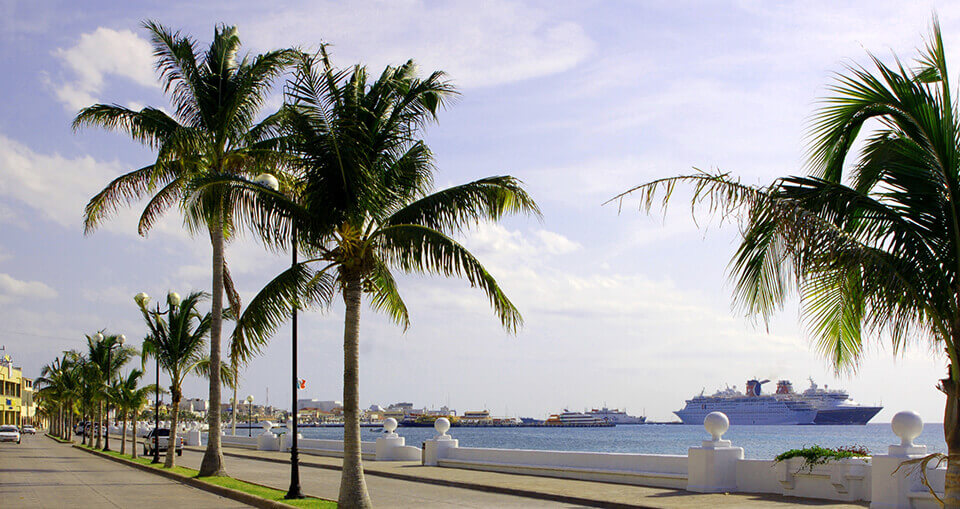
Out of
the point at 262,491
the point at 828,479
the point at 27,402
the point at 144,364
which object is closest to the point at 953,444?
the point at 828,479

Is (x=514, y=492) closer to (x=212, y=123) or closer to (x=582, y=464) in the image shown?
(x=582, y=464)

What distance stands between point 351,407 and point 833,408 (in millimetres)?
138681

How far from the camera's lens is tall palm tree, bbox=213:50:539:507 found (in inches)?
546

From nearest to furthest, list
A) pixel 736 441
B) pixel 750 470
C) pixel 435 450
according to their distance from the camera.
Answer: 1. pixel 750 470
2. pixel 435 450
3. pixel 736 441

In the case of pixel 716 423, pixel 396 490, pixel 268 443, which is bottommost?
pixel 268 443

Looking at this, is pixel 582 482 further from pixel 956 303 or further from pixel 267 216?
pixel 956 303

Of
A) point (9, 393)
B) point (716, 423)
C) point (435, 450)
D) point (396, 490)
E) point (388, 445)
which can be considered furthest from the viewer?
point (9, 393)

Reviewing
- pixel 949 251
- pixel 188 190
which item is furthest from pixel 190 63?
pixel 949 251

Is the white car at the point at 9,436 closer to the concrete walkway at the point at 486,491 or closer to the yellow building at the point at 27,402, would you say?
the concrete walkway at the point at 486,491

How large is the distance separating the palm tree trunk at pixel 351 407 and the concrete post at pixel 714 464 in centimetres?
685

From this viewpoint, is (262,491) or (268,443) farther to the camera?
(268,443)

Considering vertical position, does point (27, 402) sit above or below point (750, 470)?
below

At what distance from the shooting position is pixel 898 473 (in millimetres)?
12664

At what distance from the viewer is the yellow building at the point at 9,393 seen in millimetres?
107312
